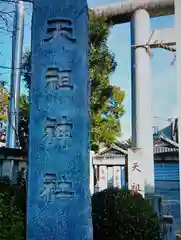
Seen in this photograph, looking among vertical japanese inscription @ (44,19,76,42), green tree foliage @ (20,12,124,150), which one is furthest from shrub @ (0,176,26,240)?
green tree foliage @ (20,12,124,150)

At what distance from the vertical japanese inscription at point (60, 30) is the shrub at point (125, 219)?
2306 mm

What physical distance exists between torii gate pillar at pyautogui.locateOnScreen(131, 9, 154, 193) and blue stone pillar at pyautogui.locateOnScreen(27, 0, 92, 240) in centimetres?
505

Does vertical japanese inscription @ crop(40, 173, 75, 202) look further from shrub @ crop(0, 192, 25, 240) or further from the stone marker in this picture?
the stone marker

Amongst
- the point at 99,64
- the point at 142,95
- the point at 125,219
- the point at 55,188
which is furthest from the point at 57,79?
the point at 99,64

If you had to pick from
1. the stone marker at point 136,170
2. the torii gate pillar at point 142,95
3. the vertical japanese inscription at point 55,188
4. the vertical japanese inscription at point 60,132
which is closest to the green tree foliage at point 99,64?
the torii gate pillar at point 142,95

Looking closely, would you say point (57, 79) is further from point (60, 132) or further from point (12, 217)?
point (12, 217)

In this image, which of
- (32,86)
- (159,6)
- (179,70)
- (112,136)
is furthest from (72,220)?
(112,136)

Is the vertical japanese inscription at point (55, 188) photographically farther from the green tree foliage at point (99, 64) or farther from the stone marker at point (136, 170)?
the green tree foliage at point (99, 64)

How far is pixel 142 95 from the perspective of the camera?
27.7 ft

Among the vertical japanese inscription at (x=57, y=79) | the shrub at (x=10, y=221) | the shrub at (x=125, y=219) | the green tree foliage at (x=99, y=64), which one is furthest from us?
the green tree foliage at (x=99, y=64)

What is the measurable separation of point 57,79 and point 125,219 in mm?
2120

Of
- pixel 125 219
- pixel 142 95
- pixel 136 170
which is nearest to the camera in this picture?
pixel 125 219

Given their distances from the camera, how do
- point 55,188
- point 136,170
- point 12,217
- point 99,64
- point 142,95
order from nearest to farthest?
point 55,188 → point 12,217 → point 136,170 → point 142,95 → point 99,64

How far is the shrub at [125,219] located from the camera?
4.52 m
